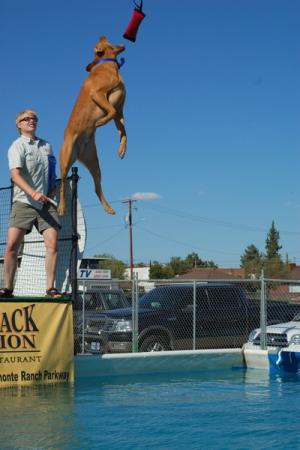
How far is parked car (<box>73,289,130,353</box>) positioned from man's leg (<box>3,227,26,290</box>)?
16.6 feet

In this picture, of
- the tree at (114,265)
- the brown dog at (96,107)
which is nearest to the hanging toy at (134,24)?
the brown dog at (96,107)

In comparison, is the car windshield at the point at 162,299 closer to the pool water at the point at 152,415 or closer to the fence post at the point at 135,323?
the fence post at the point at 135,323

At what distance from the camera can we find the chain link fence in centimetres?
1356

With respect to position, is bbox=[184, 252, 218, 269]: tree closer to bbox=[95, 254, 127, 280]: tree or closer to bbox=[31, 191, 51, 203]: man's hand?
bbox=[95, 254, 127, 280]: tree

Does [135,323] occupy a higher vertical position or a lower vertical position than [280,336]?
higher

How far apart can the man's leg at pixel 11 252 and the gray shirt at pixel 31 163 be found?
0.34m

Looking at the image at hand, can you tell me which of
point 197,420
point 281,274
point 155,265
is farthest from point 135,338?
point 155,265

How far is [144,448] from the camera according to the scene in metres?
4.89

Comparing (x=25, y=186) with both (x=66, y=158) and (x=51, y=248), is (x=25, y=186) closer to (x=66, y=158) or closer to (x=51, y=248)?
(x=66, y=158)

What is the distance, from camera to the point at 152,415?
6.04 meters

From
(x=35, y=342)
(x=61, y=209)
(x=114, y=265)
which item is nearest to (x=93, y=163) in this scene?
(x=61, y=209)

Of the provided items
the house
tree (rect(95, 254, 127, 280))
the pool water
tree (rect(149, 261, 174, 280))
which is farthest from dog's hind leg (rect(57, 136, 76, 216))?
tree (rect(95, 254, 127, 280))

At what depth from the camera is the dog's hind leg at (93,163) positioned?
22.7 ft

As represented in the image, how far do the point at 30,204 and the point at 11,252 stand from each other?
547mm
